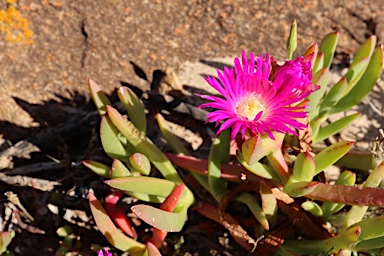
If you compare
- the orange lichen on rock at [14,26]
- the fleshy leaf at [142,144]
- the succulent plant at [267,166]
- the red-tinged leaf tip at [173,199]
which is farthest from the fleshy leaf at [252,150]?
the orange lichen on rock at [14,26]

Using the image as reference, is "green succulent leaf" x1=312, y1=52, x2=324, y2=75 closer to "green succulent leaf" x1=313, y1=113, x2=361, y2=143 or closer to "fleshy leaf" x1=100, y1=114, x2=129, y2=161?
"green succulent leaf" x1=313, y1=113, x2=361, y2=143

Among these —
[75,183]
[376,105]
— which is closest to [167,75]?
[75,183]

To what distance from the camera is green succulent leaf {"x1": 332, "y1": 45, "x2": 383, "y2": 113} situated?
154 cm

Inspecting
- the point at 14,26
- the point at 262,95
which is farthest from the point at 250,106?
the point at 14,26

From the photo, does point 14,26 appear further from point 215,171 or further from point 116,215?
point 215,171

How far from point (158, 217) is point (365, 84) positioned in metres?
0.77

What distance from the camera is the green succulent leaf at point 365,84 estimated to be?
1.54 metres

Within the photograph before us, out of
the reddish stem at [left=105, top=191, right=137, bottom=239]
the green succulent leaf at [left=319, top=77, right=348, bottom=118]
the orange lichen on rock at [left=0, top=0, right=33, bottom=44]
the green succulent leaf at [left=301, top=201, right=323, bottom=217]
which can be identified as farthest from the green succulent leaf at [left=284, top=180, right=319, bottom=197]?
the orange lichen on rock at [left=0, top=0, right=33, bottom=44]

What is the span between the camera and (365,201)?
49.4 inches

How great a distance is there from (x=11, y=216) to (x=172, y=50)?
81cm

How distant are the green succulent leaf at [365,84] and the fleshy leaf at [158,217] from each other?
648 mm

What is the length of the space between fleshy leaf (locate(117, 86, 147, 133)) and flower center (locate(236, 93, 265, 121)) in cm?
36

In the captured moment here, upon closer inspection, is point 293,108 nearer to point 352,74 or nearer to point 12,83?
point 352,74

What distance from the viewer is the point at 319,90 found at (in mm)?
1438
